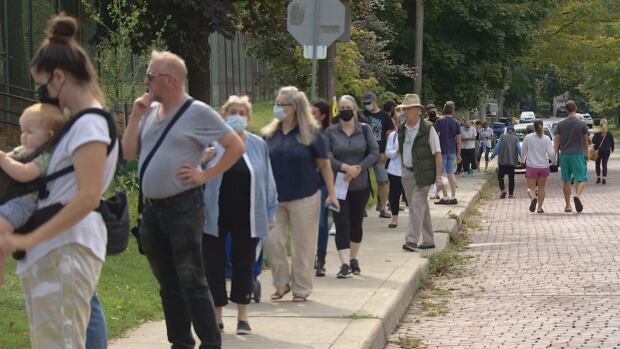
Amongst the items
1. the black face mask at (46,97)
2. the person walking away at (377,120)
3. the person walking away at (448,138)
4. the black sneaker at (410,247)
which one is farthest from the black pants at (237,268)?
the person walking away at (448,138)

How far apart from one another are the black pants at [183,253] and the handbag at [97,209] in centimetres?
128

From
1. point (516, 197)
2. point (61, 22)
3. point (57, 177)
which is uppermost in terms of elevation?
point (61, 22)

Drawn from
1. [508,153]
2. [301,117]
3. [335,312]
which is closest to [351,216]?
[301,117]

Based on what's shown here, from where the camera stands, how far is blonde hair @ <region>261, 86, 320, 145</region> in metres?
9.47

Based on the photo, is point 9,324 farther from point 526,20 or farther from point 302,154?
point 526,20

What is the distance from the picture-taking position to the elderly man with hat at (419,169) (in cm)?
1389

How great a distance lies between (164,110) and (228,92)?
138ft

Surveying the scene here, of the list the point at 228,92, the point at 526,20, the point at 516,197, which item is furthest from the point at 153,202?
the point at 228,92

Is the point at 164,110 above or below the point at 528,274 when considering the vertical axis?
above

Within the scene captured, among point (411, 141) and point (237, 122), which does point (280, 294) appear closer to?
point (237, 122)

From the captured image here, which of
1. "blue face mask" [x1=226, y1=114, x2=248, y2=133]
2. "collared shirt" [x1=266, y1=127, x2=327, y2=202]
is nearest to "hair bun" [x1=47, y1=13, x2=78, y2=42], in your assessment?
"blue face mask" [x1=226, y1=114, x2=248, y2=133]

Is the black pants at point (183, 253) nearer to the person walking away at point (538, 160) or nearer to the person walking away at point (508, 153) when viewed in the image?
the person walking away at point (538, 160)

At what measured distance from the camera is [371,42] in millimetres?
30578

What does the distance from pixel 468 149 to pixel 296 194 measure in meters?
22.7
